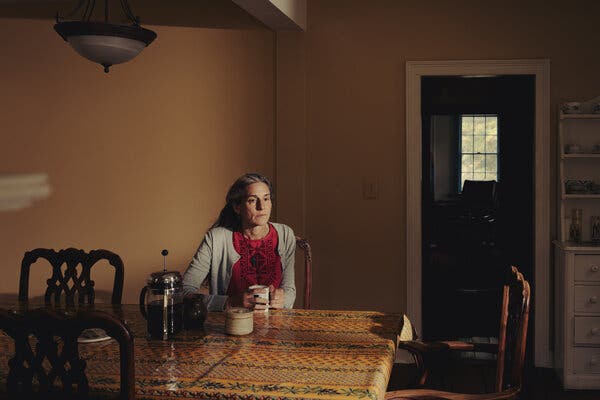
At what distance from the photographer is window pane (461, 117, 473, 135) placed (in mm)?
9617

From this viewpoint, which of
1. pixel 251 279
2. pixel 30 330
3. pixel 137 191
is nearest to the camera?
pixel 30 330

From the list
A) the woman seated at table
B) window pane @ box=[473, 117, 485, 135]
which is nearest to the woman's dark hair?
the woman seated at table

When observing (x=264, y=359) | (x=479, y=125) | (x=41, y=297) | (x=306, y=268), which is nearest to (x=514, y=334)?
(x=264, y=359)

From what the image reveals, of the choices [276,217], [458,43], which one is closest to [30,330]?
[276,217]

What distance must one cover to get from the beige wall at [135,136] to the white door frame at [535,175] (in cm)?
88

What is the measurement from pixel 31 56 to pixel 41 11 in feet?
0.98

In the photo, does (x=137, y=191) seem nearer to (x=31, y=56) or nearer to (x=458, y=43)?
(x=31, y=56)

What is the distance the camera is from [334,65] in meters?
4.72

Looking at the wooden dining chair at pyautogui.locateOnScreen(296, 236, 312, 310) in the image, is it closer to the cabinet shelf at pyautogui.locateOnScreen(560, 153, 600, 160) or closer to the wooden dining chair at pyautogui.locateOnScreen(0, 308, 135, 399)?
the wooden dining chair at pyautogui.locateOnScreen(0, 308, 135, 399)

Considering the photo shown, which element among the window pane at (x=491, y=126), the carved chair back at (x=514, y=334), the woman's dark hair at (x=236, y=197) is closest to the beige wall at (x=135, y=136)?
the woman's dark hair at (x=236, y=197)

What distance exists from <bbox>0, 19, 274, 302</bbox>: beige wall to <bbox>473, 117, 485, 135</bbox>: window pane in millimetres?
5454

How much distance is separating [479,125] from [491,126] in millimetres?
390

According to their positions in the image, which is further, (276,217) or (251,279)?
(276,217)

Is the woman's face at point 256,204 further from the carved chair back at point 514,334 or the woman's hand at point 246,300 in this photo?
the carved chair back at point 514,334
